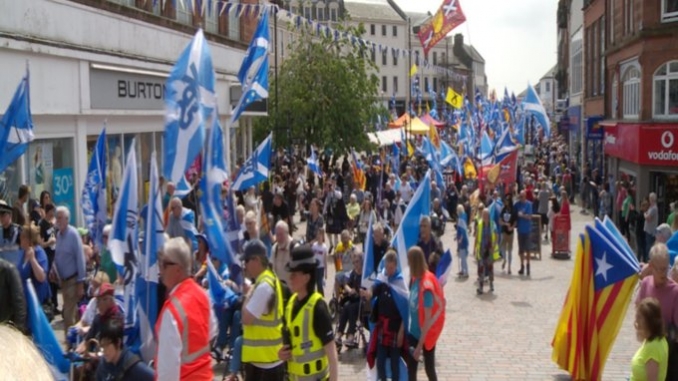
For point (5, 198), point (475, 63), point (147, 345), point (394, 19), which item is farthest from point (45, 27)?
point (475, 63)

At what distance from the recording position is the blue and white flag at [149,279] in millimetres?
7066

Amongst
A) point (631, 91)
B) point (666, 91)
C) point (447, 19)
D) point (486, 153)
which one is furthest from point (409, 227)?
point (447, 19)

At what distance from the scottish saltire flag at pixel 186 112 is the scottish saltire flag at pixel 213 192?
24cm

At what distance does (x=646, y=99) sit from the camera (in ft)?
84.9

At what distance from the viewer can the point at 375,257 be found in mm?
11625

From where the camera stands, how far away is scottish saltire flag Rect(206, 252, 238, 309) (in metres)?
9.18

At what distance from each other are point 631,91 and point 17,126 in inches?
916

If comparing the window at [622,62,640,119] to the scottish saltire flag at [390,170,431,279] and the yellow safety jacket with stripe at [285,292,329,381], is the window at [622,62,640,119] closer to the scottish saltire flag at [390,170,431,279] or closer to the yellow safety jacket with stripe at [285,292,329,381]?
the scottish saltire flag at [390,170,431,279]

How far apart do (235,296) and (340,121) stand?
28.0 meters

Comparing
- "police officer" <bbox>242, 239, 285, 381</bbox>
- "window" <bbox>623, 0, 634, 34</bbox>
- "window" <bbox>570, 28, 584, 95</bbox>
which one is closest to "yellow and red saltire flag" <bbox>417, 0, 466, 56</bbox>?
"window" <bbox>623, 0, 634, 34</bbox>

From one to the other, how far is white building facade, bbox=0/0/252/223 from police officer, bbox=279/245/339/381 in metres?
9.61

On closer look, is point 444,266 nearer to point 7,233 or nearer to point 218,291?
point 218,291

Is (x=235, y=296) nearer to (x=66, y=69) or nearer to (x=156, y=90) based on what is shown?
(x=66, y=69)

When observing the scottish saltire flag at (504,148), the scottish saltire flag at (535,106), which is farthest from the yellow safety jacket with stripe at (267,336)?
the scottish saltire flag at (535,106)
